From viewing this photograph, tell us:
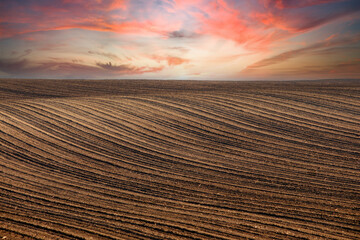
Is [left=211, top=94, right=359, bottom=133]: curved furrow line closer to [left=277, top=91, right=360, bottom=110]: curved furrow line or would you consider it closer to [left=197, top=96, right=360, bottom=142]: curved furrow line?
[left=197, top=96, right=360, bottom=142]: curved furrow line

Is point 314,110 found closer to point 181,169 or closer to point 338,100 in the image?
point 338,100

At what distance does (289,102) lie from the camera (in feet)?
57.7

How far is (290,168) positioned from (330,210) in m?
2.81

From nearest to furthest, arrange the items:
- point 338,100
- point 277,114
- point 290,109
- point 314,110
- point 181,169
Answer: point 181,169, point 277,114, point 314,110, point 290,109, point 338,100

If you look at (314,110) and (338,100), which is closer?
(314,110)

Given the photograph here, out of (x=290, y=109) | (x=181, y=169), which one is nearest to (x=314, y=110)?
(x=290, y=109)

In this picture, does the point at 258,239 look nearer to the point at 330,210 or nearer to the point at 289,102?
the point at 330,210

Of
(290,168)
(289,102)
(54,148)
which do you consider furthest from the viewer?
(289,102)

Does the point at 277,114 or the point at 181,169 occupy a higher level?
the point at 277,114

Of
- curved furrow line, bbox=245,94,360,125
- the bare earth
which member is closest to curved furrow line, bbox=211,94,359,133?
curved furrow line, bbox=245,94,360,125

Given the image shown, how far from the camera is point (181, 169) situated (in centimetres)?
948

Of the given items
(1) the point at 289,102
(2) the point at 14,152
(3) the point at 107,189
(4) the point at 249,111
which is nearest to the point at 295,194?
(3) the point at 107,189

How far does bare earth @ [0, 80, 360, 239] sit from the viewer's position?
6020 millimetres

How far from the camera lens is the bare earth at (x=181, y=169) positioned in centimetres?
602
